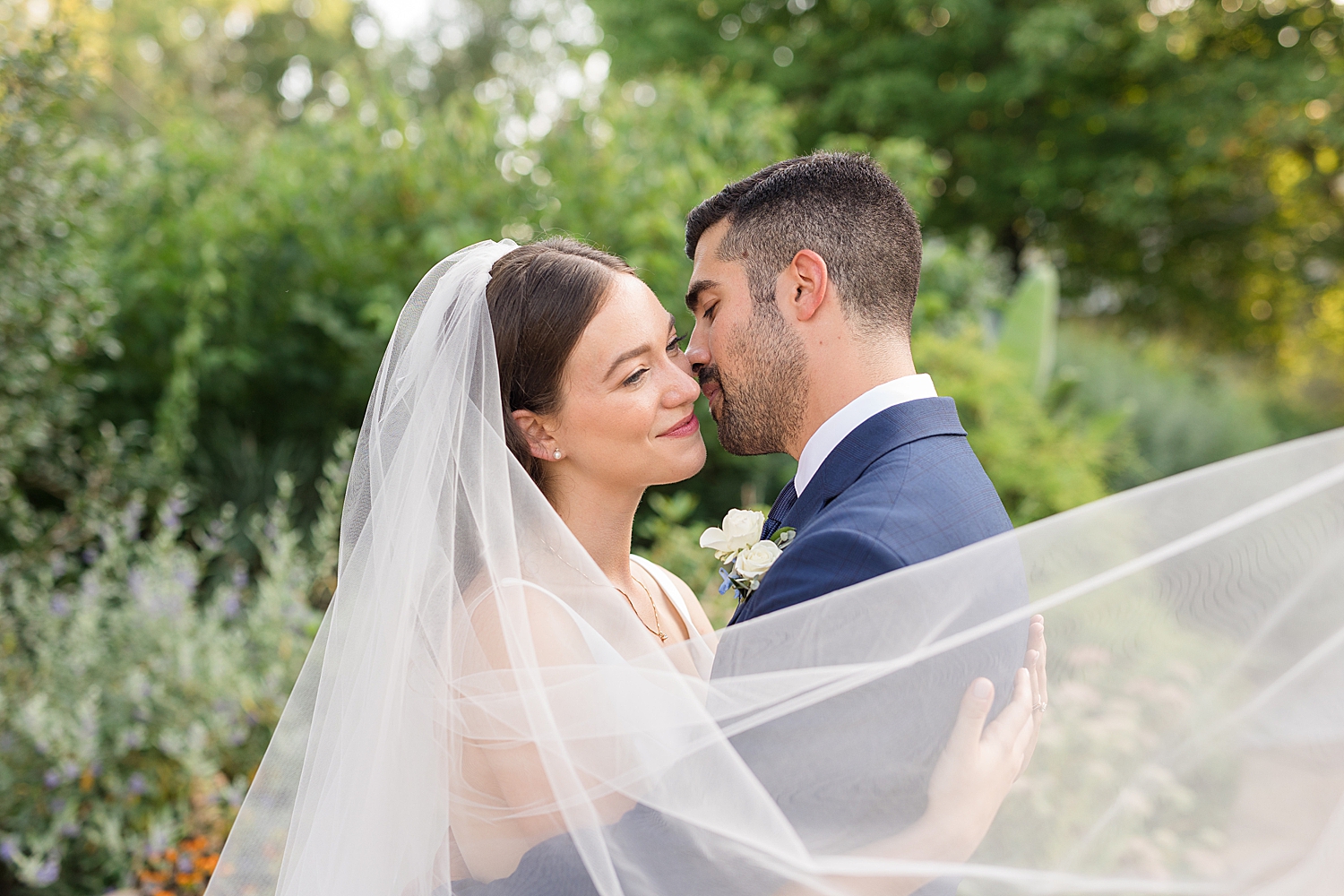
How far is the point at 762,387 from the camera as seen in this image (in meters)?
2.15

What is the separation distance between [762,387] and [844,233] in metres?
0.37

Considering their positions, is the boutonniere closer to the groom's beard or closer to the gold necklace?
the groom's beard

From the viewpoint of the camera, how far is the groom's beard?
210 cm

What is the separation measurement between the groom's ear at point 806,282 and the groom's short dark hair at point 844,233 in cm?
2

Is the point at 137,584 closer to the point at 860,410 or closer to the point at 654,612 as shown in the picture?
the point at 654,612

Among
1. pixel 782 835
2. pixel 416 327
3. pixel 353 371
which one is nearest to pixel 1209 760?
pixel 782 835

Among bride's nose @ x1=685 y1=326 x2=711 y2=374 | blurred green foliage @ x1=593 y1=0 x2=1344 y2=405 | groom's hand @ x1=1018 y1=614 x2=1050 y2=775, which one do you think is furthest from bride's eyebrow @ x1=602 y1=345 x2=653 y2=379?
blurred green foliage @ x1=593 y1=0 x2=1344 y2=405

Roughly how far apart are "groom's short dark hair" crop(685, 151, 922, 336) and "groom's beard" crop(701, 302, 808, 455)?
86mm

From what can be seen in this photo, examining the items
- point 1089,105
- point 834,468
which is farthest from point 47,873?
point 1089,105

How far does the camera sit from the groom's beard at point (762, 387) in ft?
6.90

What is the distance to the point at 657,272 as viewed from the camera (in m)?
5.59

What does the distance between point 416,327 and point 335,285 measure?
4562 millimetres

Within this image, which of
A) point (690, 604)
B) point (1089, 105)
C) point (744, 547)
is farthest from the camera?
point (1089, 105)

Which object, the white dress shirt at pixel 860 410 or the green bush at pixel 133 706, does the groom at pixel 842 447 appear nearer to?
the white dress shirt at pixel 860 410
